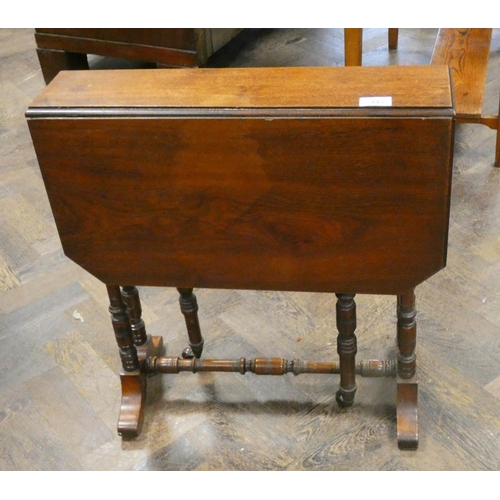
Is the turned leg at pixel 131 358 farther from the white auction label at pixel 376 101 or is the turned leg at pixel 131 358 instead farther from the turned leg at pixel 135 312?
the white auction label at pixel 376 101

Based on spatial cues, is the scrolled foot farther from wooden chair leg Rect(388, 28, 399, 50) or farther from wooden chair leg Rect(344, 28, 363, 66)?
wooden chair leg Rect(388, 28, 399, 50)

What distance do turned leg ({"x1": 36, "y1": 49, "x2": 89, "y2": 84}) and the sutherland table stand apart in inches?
72.7

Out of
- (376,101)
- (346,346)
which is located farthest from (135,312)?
(376,101)

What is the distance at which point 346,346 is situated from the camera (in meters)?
1.65

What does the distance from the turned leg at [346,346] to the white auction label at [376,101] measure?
1.49 ft

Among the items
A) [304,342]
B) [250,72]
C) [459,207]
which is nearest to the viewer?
[250,72]

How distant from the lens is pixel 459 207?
2443mm

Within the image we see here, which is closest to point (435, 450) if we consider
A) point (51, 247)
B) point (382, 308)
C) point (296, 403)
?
point (296, 403)

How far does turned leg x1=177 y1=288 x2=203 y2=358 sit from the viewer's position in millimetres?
1822

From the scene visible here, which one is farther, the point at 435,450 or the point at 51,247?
the point at 51,247

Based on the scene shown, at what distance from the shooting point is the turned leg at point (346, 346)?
1.59 m

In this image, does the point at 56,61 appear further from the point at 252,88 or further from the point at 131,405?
the point at 252,88
